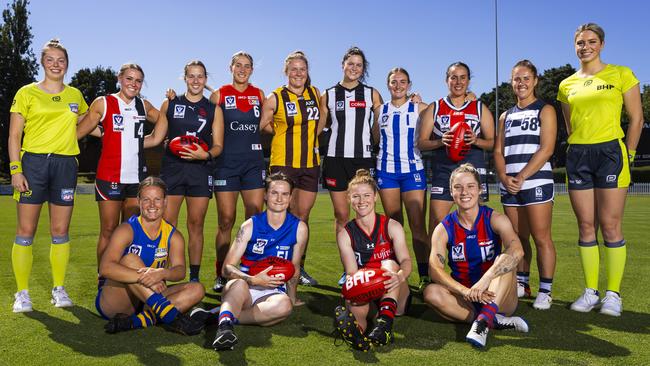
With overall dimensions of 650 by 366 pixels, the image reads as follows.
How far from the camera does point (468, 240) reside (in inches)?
160

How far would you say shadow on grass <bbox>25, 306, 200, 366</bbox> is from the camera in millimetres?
3377

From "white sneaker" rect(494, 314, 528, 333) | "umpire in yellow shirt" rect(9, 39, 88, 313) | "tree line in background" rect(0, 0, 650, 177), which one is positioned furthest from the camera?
"tree line in background" rect(0, 0, 650, 177)

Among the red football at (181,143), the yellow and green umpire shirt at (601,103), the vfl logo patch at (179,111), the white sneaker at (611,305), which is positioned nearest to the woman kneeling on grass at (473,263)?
the white sneaker at (611,305)

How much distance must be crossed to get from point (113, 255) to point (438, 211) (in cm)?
290

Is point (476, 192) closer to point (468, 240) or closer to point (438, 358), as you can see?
point (468, 240)

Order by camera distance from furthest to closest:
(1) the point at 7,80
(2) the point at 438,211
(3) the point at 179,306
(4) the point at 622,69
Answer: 1. (1) the point at 7,80
2. (2) the point at 438,211
3. (4) the point at 622,69
4. (3) the point at 179,306

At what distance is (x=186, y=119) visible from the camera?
5277 millimetres

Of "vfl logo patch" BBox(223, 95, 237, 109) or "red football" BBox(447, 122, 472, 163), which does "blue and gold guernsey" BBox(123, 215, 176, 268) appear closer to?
"vfl logo patch" BBox(223, 95, 237, 109)

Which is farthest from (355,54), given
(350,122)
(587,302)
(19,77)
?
(19,77)

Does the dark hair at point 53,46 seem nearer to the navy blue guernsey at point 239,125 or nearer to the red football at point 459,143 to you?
the navy blue guernsey at point 239,125

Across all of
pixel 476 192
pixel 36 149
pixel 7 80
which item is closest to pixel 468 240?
pixel 476 192

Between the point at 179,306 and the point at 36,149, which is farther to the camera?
the point at 36,149

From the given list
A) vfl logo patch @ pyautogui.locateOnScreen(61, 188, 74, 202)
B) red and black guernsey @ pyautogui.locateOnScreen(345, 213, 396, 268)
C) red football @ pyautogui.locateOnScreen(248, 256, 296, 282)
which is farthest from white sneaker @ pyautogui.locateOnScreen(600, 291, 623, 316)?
vfl logo patch @ pyautogui.locateOnScreen(61, 188, 74, 202)

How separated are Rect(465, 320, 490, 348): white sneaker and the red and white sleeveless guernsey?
3276 mm
